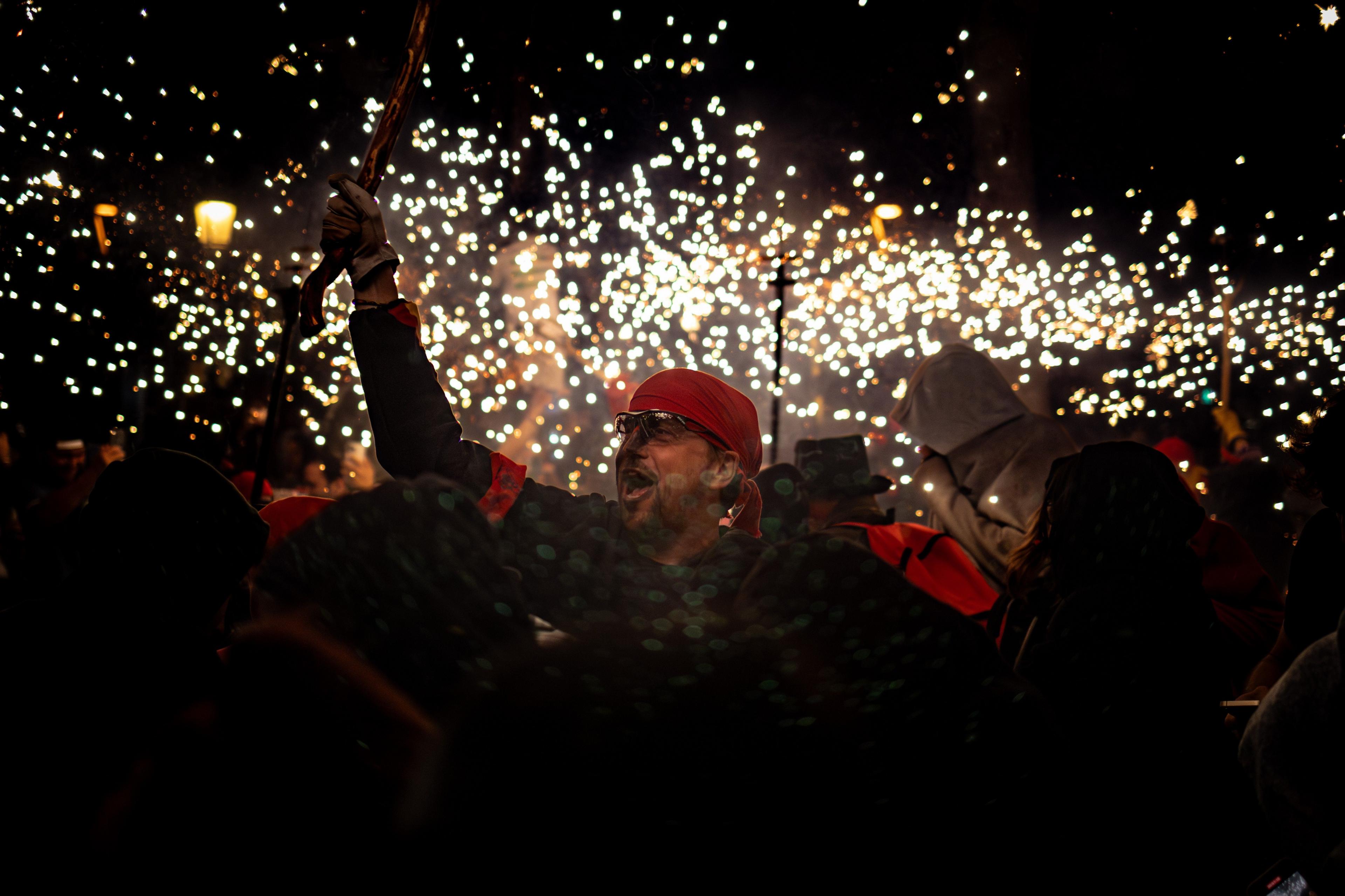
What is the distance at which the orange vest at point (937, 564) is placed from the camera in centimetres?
259

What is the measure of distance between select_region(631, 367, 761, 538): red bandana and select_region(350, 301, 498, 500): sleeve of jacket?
0.47 m

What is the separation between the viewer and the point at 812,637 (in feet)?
2.47

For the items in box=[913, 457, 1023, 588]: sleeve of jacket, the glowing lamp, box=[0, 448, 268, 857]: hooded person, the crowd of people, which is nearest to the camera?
the crowd of people

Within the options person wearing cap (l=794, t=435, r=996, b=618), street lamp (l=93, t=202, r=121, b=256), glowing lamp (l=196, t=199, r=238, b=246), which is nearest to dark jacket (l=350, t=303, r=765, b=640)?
person wearing cap (l=794, t=435, r=996, b=618)

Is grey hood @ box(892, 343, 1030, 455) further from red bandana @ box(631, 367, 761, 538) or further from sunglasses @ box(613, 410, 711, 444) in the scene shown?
sunglasses @ box(613, 410, 711, 444)

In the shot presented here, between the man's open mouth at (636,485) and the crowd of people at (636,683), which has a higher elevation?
the man's open mouth at (636,485)

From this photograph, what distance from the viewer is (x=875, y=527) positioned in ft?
9.08

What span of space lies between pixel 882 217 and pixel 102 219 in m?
8.28

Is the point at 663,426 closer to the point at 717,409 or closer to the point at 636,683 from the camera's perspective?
the point at 717,409

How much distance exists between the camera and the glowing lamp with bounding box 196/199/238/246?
497 cm

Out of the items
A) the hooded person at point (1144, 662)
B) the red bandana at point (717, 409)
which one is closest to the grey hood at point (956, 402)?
the hooded person at point (1144, 662)

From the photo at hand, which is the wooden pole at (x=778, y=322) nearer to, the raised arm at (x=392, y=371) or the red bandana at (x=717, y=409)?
the red bandana at (x=717, y=409)

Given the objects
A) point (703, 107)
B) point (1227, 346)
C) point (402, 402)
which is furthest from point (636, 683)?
point (1227, 346)

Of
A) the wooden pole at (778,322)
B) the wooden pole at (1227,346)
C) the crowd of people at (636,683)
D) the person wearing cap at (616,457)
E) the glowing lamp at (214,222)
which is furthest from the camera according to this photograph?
the wooden pole at (1227,346)
